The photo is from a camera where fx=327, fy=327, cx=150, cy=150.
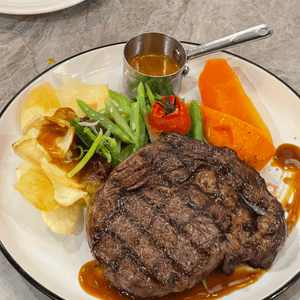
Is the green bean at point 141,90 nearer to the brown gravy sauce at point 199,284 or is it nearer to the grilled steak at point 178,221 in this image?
the grilled steak at point 178,221

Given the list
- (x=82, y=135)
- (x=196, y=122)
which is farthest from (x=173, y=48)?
(x=82, y=135)

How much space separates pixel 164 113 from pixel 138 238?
4.27 feet

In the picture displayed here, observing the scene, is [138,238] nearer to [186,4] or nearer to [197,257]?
[197,257]

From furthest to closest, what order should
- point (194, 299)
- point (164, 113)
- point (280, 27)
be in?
point (280, 27) < point (164, 113) < point (194, 299)

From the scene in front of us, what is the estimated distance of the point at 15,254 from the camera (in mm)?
2705

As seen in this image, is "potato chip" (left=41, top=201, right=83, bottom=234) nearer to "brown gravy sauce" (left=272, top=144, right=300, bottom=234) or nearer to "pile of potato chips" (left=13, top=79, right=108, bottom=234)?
"pile of potato chips" (left=13, top=79, right=108, bottom=234)

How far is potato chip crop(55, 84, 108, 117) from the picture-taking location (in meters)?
3.49

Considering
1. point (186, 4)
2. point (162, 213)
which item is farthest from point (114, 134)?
point (186, 4)

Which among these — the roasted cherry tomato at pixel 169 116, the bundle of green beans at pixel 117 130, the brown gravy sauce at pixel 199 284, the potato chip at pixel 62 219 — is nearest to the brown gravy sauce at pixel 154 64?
the bundle of green beans at pixel 117 130

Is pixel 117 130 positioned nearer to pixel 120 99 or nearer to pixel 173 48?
pixel 120 99

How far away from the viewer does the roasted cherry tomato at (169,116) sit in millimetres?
3182

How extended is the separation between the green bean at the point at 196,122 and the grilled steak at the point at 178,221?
543 mm

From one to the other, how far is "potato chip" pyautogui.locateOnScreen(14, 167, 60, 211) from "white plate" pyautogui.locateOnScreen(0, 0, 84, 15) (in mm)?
2398

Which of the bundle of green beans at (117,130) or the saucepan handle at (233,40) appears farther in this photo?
the saucepan handle at (233,40)
